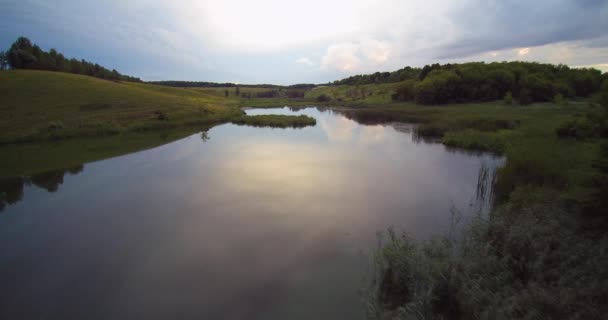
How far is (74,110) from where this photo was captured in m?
34.2

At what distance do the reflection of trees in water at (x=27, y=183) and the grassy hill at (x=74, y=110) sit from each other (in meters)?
13.1

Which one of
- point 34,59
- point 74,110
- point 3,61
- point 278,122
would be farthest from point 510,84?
point 3,61

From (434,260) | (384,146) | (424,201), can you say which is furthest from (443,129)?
(434,260)

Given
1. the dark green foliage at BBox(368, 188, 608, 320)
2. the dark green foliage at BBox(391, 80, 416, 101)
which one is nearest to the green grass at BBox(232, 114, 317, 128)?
the dark green foliage at BBox(368, 188, 608, 320)

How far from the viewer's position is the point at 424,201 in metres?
11.9

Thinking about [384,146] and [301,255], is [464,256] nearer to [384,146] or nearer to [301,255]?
[301,255]

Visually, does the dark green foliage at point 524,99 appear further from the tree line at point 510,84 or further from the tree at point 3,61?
the tree at point 3,61

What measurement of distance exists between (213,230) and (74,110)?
1429 inches

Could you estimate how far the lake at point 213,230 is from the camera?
6523 mm

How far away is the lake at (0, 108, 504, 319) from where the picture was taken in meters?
6.52

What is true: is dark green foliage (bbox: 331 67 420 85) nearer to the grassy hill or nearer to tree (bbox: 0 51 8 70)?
the grassy hill

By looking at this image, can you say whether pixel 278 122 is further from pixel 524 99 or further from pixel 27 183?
pixel 524 99

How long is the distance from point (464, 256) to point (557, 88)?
6213 cm

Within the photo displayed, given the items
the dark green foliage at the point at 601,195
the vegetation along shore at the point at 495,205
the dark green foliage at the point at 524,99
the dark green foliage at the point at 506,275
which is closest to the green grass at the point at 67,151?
the vegetation along shore at the point at 495,205
